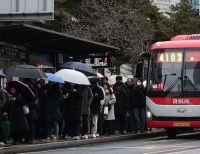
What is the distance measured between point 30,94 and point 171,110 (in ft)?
19.4

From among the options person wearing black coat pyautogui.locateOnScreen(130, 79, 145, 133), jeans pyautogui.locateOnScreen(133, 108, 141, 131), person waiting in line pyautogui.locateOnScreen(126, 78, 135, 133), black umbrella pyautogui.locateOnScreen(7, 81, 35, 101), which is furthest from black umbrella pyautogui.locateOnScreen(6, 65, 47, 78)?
jeans pyautogui.locateOnScreen(133, 108, 141, 131)

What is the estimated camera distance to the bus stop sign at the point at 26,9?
23797 millimetres

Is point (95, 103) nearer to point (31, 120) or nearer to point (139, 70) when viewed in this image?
point (139, 70)

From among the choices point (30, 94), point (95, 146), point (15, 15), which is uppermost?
point (15, 15)

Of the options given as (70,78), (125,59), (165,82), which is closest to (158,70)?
(165,82)

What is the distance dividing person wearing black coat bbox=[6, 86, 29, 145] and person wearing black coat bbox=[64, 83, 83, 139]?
8.66 feet

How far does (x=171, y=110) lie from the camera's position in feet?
74.3

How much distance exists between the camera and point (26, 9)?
2405cm

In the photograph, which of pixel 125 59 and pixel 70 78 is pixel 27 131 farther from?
pixel 125 59

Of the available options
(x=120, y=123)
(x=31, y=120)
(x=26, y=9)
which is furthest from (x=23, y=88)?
(x=120, y=123)

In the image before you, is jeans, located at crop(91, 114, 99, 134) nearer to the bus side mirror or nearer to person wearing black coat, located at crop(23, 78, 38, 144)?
the bus side mirror

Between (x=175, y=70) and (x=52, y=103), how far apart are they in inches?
191

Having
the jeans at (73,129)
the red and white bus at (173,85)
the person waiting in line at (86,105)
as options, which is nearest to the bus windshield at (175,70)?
the red and white bus at (173,85)

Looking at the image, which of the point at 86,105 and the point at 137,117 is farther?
the point at 137,117
